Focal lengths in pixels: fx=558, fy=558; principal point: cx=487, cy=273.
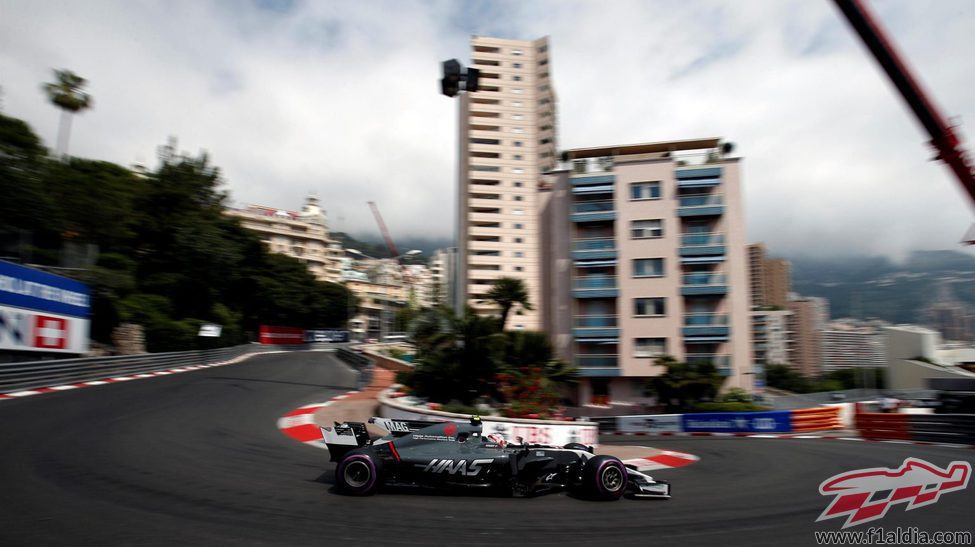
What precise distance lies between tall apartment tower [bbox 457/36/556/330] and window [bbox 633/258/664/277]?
43.6 metres

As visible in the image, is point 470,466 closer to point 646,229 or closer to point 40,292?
point 40,292

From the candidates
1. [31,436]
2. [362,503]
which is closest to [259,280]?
[31,436]

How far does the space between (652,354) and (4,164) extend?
38408 mm

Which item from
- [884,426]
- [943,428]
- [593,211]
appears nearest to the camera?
[943,428]

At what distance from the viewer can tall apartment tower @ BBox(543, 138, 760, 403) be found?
1414 inches

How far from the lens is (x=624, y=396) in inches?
1435

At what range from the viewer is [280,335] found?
7681cm

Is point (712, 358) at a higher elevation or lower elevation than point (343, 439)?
higher

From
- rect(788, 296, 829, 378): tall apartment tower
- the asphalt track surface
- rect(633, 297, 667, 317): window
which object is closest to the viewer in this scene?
the asphalt track surface

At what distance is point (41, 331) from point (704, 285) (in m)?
34.3

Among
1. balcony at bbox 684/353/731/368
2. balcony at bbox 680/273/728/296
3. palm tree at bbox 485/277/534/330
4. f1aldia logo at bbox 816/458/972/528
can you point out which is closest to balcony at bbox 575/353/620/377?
balcony at bbox 684/353/731/368

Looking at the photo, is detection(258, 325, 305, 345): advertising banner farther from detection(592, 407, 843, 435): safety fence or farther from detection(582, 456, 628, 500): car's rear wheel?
detection(582, 456, 628, 500): car's rear wheel

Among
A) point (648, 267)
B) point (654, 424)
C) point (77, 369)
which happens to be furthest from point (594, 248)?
point (77, 369)

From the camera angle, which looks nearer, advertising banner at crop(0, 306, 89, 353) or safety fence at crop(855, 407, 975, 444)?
safety fence at crop(855, 407, 975, 444)
